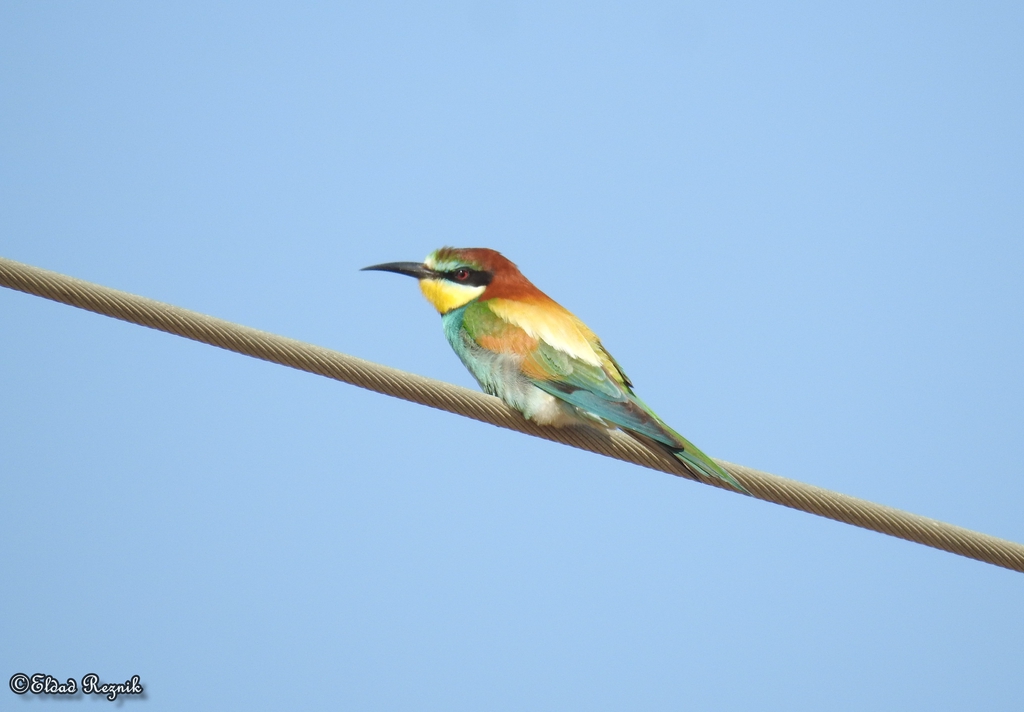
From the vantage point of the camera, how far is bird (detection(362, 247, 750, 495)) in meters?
2.69

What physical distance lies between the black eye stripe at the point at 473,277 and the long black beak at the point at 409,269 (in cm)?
10

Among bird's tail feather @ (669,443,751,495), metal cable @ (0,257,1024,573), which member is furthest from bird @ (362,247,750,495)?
metal cable @ (0,257,1024,573)

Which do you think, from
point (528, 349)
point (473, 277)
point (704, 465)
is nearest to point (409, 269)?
point (473, 277)

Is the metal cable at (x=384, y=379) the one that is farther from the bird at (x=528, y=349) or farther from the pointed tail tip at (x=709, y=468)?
the bird at (x=528, y=349)

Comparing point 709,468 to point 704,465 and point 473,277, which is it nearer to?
Answer: point 704,465

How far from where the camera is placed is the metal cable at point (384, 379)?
2.05m

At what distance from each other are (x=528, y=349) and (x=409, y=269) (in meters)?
0.82

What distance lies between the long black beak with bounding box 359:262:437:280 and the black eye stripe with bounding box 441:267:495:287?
0.10 metres

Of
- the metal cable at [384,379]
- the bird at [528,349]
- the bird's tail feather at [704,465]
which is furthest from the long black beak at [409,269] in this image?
the bird's tail feather at [704,465]

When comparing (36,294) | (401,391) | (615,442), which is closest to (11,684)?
(36,294)

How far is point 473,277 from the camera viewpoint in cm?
350

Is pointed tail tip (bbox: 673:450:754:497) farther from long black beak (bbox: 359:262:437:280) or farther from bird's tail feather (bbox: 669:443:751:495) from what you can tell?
long black beak (bbox: 359:262:437:280)

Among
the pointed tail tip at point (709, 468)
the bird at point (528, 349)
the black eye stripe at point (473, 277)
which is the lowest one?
the pointed tail tip at point (709, 468)

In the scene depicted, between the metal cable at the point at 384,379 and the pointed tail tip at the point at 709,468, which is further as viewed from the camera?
the pointed tail tip at the point at 709,468
